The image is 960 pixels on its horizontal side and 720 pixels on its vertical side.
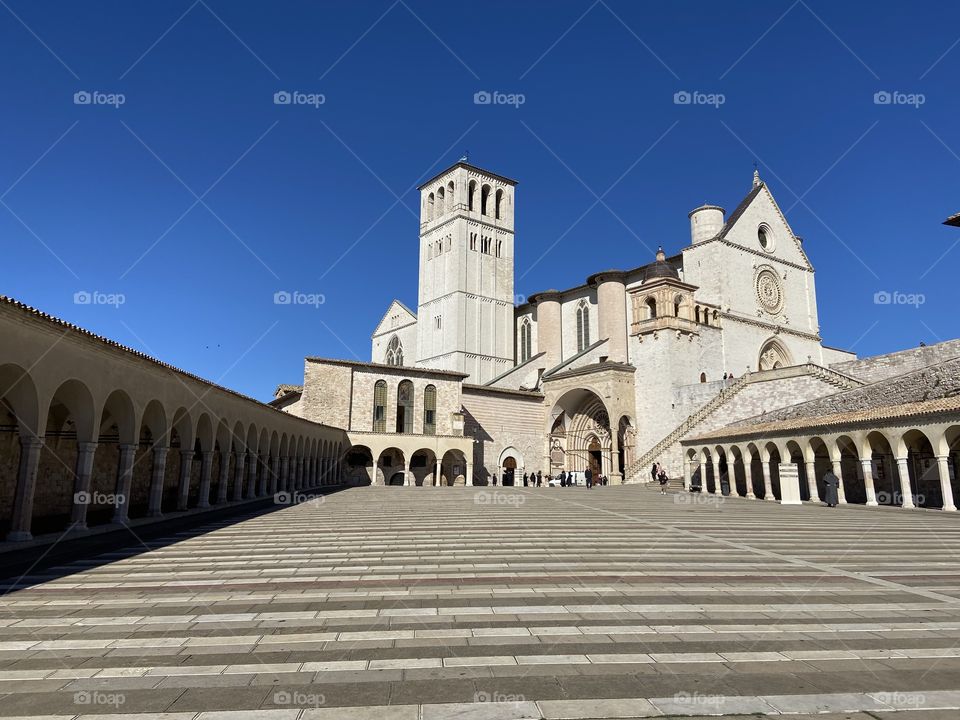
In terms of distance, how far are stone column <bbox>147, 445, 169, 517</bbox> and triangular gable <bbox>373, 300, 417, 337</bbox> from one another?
149 feet

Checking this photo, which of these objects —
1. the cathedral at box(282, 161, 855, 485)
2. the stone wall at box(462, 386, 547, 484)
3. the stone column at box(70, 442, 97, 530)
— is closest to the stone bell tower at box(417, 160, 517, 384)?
the cathedral at box(282, 161, 855, 485)

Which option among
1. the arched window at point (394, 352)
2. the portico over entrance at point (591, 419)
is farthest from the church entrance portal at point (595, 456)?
the arched window at point (394, 352)

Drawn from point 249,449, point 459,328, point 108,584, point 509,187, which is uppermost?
point 509,187

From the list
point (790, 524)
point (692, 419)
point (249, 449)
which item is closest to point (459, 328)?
point (692, 419)

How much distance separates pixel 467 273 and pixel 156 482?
4149 centimetres

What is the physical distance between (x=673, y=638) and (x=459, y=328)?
48.3 metres

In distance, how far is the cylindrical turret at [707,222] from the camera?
43.0 metres

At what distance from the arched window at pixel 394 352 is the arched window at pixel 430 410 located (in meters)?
23.8

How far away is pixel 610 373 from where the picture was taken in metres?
38.2

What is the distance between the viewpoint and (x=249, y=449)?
22.4 metres

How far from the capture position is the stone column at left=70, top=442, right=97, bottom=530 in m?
11.8

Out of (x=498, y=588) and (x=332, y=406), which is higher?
(x=332, y=406)

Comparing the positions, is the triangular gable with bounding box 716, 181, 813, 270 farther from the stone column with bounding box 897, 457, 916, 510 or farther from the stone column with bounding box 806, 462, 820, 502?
the stone column with bounding box 897, 457, 916, 510

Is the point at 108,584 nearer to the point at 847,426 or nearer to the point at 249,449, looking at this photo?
the point at 249,449
